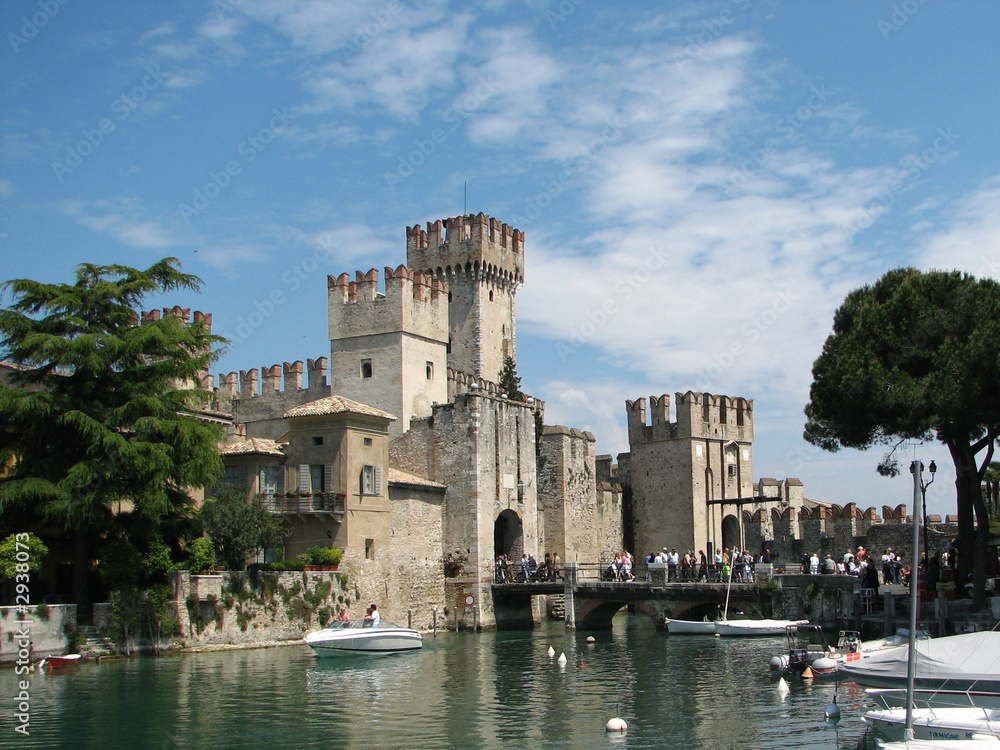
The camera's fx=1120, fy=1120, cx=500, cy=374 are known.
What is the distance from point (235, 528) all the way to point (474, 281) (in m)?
21.4

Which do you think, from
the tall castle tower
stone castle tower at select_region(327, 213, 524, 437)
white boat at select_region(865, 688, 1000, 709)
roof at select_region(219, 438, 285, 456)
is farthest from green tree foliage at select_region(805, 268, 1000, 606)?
the tall castle tower

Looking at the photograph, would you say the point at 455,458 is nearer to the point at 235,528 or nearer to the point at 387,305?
the point at 387,305

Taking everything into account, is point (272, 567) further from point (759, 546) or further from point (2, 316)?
point (759, 546)

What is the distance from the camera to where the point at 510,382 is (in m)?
46.0

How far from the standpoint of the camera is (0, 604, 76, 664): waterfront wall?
25.3 meters

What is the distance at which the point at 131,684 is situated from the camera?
22609 millimetres

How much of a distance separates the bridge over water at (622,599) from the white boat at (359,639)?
7.83 m

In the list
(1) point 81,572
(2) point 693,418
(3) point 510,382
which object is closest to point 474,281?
(3) point 510,382

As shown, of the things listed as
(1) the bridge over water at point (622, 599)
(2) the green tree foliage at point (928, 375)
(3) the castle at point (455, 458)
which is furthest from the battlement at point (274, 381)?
(2) the green tree foliage at point (928, 375)

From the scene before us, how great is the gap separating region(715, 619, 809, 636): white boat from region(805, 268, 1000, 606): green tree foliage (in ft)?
20.6

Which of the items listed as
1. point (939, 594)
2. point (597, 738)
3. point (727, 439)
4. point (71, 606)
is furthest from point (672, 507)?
point (597, 738)

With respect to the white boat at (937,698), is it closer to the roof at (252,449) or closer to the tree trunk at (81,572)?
the tree trunk at (81,572)

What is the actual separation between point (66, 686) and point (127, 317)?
999cm

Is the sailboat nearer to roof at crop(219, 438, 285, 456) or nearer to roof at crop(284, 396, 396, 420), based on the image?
roof at crop(284, 396, 396, 420)
